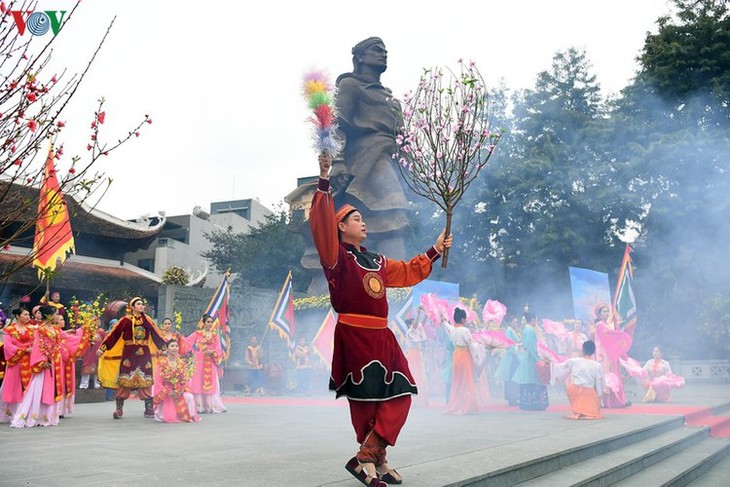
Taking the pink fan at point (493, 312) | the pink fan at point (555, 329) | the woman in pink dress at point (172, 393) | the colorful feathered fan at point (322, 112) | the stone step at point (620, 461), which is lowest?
the stone step at point (620, 461)

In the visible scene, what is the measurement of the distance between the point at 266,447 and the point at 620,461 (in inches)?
126

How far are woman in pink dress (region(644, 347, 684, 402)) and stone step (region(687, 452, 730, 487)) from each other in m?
4.87

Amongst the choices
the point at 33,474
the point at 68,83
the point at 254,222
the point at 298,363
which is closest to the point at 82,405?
the point at 298,363

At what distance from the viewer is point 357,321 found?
4227mm

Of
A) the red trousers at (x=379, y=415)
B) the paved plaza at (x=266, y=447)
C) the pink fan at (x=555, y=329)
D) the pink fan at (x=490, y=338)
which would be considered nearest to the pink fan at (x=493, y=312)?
the pink fan at (x=555, y=329)

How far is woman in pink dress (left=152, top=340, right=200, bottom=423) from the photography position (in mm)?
8906

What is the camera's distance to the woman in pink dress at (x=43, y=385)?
28.2ft

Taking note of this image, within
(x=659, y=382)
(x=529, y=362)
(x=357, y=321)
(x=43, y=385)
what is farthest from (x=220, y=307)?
(x=357, y=321)

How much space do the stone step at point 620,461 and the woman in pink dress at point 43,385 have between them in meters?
6.73

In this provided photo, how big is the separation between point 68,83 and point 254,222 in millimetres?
45818

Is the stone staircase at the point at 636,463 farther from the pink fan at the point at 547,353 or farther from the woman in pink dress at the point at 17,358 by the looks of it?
the woman in pink dress at the point at 17,358

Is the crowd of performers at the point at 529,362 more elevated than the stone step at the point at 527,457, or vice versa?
the crowd of performers at the point at 529,362

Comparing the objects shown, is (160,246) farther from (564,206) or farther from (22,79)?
(22,79)

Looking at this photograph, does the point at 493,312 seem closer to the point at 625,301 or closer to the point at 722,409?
the point at 625,301
